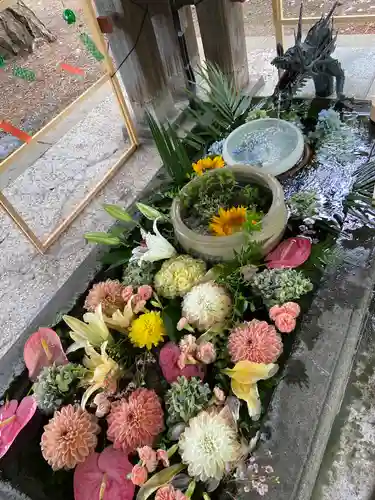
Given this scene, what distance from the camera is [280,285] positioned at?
3.37 ft

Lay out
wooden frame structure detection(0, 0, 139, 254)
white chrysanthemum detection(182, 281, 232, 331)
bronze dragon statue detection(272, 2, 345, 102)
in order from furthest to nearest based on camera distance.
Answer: wooden frame structure detection(0, 0, 139, 254) → bronze dragon statue detection(272, 2, 345, 102) → white chrysanthemum detection(182, 281, 232, 331)

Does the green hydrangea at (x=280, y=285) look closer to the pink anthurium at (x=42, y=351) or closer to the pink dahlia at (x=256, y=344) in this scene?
the pink dahlia at (x=256, y=344)

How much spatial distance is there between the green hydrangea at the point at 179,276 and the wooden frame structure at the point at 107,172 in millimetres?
824

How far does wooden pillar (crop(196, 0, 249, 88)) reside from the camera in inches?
80.6

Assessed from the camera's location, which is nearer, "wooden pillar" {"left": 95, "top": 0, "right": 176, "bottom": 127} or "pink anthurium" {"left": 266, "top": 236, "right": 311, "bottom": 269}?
"pink anthurium" {"left": 266, "top": 236, "right": 311, "bottom": 269}

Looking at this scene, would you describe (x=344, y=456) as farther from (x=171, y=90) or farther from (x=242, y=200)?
(x=171, y=90)

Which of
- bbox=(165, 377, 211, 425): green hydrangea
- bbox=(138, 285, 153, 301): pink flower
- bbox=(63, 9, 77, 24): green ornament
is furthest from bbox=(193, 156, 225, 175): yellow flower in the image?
bbox=(63, 9, 77, 24): green ornament

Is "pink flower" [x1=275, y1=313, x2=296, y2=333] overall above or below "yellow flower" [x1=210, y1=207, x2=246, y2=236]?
below

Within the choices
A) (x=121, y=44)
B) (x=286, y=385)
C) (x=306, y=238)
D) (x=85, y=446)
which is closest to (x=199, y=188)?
(x=306, y=238)

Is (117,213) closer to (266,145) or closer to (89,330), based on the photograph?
(89,330)

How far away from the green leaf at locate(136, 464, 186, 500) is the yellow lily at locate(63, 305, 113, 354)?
312mm

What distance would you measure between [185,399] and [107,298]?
0.32 metres

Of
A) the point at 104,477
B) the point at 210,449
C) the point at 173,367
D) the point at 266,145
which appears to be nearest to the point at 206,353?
the point at 173,367

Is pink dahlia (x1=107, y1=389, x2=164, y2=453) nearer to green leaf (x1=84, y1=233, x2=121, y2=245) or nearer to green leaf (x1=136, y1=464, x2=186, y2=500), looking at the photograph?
green leaf (x1=136, y1=464, x2=186, y2=500)
